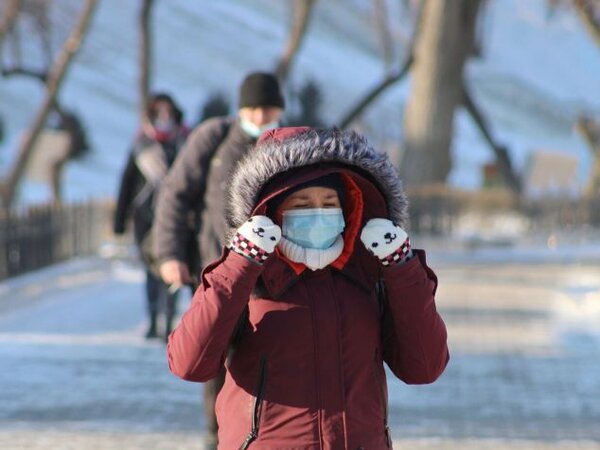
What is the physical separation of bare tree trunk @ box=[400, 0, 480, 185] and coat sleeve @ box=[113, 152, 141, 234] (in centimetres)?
1362

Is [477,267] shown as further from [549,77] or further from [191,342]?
[549,77]

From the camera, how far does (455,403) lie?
882 cm

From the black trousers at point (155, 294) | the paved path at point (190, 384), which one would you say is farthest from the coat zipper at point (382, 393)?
the black trousers at point (155, 294)

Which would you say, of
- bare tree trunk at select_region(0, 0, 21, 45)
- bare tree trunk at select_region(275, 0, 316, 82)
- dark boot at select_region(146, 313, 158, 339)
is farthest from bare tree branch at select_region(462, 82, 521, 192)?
dark boot at select_region(146, 313, 158, 339)

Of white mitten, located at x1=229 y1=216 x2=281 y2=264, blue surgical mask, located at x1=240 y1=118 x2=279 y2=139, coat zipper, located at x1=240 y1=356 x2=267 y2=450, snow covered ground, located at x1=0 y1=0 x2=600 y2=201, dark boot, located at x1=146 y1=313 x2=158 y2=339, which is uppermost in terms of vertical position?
white mitten, located at x1=229 y1=216 x2=281 y2=264

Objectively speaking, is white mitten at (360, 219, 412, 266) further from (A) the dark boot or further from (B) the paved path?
(A) the dark boot

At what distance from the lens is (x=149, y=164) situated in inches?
396

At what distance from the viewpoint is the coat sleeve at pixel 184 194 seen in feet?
21.2

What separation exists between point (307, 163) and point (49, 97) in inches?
794

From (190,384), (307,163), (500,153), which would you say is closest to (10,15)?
(500,153)

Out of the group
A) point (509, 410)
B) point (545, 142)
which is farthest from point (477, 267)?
point (545, 142)

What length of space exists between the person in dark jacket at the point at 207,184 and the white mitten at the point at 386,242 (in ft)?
8.29

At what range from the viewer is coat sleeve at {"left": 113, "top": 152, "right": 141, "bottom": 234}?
1033 centimetres

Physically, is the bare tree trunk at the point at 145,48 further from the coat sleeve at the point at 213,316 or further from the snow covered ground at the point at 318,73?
the coat sleeve at the point at 213,316
